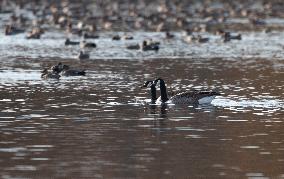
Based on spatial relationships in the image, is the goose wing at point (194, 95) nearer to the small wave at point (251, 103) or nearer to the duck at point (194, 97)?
the duck at point (194, 97)

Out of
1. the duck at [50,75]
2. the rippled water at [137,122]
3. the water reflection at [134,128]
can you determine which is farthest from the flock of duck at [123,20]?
the rippled water at [137,122]

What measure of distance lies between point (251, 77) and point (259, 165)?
→ 62.7 ft

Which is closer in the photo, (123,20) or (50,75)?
(50,75)

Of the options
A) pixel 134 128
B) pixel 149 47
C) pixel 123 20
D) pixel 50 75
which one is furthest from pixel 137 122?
pixel 123 20

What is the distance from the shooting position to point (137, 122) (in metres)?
25.7

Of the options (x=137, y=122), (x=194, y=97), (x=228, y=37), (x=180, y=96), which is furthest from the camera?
(x=228, y=37)

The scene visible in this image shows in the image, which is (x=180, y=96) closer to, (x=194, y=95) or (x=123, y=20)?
(x=194, y=95)

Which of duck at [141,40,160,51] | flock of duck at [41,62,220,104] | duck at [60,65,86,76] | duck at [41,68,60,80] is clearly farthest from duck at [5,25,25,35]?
flock of duck at [41,62,220,104]

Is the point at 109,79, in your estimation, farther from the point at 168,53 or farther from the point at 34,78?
the point at 168,53

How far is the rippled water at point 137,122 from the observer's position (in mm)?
19375

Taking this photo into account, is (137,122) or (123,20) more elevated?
(137,122)

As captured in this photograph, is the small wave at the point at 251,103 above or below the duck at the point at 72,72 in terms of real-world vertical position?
below

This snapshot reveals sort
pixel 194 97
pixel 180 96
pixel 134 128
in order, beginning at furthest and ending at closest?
pixel 180 96 < pixel 194 97 < pixel 134 128

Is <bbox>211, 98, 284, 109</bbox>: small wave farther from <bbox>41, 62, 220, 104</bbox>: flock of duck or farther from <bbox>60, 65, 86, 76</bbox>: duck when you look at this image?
<bbox>60, 65, 86, 76</bbox>: duck
